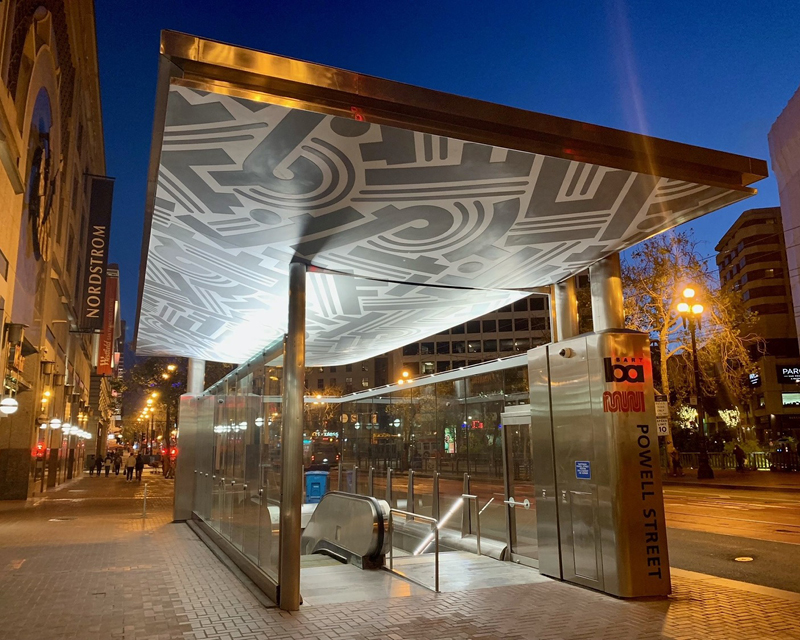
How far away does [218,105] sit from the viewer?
15.6 ft

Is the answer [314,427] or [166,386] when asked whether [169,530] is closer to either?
[314,427]

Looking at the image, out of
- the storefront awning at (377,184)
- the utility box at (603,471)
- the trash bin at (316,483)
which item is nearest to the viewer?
the storefront awning at (377,184)

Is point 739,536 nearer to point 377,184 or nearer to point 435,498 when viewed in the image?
point 435,498

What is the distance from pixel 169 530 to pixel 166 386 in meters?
32.0

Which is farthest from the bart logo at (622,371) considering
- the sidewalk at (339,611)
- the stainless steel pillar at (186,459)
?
the stainless steel pillar at (186,459)

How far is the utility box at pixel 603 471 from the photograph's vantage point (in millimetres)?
7844

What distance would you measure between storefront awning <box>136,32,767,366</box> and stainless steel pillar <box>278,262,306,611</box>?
1.10 meters

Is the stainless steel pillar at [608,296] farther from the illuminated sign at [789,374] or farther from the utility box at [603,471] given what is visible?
the illuminated sign at [789,374]

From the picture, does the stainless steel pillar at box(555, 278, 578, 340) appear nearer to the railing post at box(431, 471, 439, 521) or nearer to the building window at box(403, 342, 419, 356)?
the railing post at box(431, 471, 439, 521)

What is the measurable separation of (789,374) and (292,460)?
7085 cm

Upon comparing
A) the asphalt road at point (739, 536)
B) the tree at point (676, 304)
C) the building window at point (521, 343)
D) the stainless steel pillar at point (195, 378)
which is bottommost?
the asphalt road at point (739, 536)

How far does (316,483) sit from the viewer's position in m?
21.0

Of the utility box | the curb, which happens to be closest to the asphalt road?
the curb

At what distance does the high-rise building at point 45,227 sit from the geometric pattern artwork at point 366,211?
8.34 m
